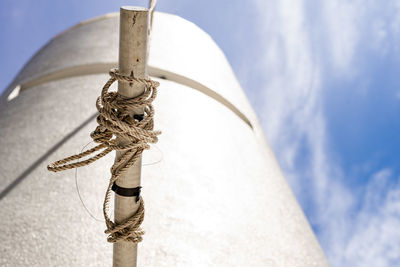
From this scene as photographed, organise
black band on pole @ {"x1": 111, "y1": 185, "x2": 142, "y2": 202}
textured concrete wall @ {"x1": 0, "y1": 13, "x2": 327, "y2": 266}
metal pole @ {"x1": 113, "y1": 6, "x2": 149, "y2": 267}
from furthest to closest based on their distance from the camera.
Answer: textured concrete wall @ {"x1": 0, "y1": 13, "x2": 327, "y2": 266} → black band on pole @ {"x1": 111, "y1": 185, "x2": 142, "y2": 202} → metal pole @ {"x1": 113, "y1": 6, "x2": 149, "y2": 267}

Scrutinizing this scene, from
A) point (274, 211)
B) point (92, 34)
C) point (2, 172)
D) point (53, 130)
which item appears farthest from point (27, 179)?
point (92, 34)

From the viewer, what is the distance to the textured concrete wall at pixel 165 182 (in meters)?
1.66

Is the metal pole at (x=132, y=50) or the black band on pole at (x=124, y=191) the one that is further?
the black band on pole at (x=124, y=191)

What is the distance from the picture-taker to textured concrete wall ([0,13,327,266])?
166 cm

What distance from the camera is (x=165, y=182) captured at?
1.92 metres

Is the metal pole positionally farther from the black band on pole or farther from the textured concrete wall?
the textured concrete wall

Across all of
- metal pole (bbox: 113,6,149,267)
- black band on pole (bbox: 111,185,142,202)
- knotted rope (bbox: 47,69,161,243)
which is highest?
metal pole (bbox: 113,6,149,267)

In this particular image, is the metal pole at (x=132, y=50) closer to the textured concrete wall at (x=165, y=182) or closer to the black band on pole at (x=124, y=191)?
the black band on pole at (x=124, y=191)

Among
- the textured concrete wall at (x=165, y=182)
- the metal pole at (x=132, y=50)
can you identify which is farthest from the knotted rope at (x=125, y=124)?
the textured concrete wall at (x=165, y=182)

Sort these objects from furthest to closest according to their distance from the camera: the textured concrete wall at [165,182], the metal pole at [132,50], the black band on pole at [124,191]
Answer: the textured concrete wall at [165,182]
the black band on pole at [124,191]
the metal pole at [132,50]

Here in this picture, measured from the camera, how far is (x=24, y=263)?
157 centimetres

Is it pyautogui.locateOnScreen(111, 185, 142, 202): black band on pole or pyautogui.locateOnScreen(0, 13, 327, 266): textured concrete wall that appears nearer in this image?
pyautogui.locateOnScreen(111, 185, 142, 202): black band on pole

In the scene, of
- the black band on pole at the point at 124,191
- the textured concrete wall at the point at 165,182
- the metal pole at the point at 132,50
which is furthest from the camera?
the textured concrete wall at the point at 165,182

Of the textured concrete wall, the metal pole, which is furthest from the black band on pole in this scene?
the textured concrete wall
